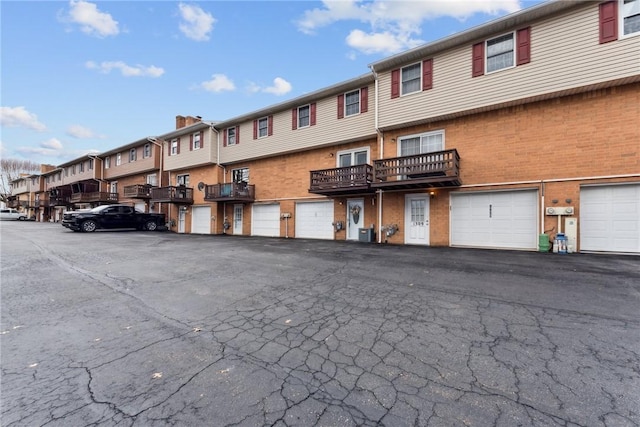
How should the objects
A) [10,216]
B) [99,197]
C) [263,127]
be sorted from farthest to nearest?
[10,216], [99,197], [263,127]

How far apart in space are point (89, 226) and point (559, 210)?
82.6 feet

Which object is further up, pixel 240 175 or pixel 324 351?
pixel 240 175

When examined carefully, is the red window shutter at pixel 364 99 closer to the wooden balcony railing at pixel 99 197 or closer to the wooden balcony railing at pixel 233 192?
the wooden balcony railing at pixel 233 192

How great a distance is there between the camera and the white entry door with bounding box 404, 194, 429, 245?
37.9 ft

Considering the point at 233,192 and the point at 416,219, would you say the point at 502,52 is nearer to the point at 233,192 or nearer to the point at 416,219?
the point at 416,219

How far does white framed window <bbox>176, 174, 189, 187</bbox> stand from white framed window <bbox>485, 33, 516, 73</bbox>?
20831 mm

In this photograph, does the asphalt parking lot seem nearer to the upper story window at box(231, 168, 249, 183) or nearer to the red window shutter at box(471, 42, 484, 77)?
the red window shutter at box(471, 42, 484, 77)

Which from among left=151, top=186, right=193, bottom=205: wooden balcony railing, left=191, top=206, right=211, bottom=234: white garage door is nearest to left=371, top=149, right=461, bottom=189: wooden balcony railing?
left=191, top=206, right=211, bottom=234: white garage door

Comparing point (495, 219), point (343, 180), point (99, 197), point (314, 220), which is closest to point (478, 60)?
point (495, 219)

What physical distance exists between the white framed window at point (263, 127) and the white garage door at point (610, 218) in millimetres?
15388

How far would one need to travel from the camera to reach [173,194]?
1994 centimetres

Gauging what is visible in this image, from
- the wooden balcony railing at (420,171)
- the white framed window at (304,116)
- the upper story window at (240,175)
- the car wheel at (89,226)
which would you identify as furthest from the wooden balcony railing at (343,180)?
the car wheel at (89,226)

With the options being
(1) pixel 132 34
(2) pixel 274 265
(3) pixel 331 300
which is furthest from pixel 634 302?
(1) pixel 132 34

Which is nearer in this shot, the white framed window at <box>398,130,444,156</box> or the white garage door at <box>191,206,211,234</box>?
the white framed window at <box>398,130,444,156</box>
